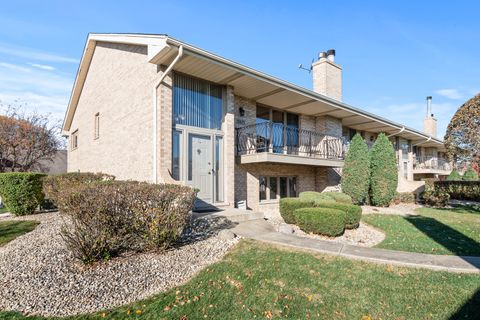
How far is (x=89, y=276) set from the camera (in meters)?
3.94

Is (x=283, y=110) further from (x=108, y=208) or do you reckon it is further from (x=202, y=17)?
(x=108, y=208)

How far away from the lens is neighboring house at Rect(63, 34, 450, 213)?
26.4 feet

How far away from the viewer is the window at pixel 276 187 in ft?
38.8

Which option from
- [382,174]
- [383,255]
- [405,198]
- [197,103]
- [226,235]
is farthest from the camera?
[405,198]

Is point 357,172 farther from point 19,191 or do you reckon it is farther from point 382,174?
point 19,191

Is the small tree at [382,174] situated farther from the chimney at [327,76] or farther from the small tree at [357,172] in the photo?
the chimney at [327,76]

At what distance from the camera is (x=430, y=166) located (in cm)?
2438

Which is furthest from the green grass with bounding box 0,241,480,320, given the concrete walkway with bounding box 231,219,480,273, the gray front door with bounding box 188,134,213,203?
the gray front door with bounding box 188,134,213,203

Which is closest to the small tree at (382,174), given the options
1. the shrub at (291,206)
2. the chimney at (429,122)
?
the shrub at (291,206)

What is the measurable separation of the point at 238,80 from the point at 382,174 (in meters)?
7.69

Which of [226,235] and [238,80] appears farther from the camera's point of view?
[238,80]

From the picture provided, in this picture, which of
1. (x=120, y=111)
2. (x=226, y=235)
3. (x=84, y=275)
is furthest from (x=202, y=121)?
(x=84, y=275)

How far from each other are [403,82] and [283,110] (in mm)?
6320

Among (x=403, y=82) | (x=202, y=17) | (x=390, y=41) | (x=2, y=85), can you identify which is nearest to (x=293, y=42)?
(x=390, y=41)
